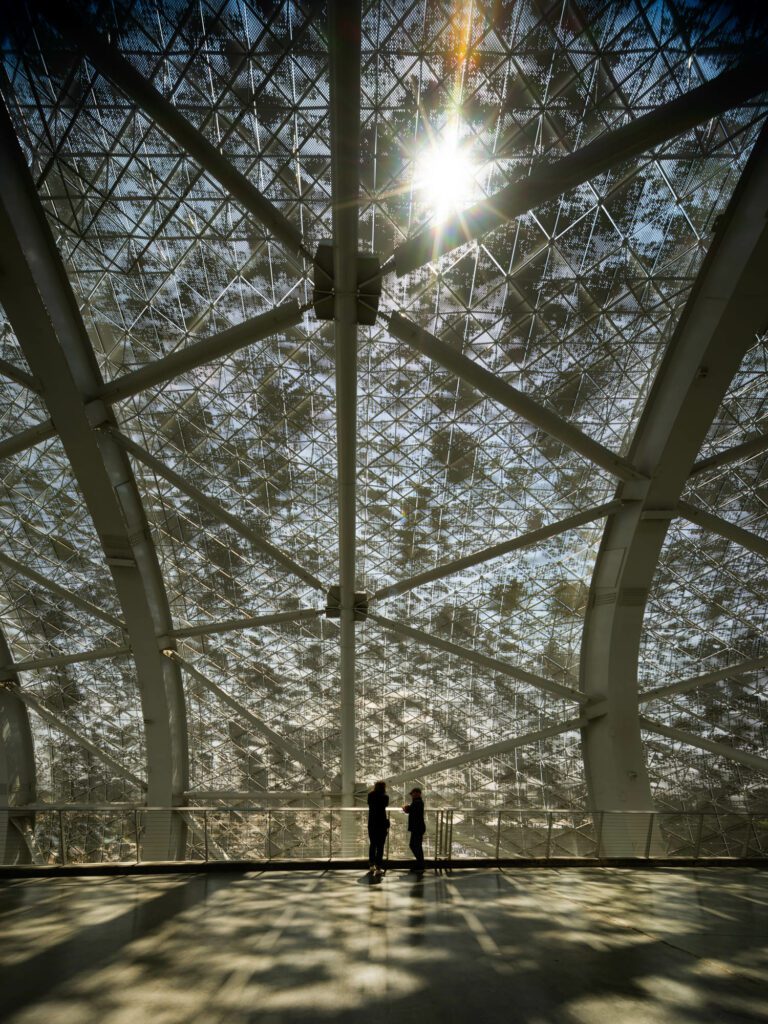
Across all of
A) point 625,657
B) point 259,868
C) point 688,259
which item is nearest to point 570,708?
point 625,657

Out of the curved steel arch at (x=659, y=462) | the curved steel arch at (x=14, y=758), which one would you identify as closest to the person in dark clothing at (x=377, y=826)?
the curved steel arch at (x=659, y=462)

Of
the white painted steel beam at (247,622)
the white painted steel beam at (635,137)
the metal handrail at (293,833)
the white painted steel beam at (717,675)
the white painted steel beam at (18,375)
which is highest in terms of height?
the white painted steel beam at (635,137)

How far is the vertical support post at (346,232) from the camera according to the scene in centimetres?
891

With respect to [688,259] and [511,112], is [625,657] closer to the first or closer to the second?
[688,259]

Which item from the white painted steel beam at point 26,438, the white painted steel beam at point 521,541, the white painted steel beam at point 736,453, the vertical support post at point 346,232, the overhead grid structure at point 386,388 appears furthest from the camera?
the white painted steel beam at point 521,541

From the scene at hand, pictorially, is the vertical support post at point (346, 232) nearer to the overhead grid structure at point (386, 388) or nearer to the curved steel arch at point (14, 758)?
the overhead grid structure at point (386, 388)

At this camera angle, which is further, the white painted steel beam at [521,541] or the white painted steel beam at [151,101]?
the white painted steel beam at [521,541]

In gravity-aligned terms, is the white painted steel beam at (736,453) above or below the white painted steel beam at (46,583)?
above

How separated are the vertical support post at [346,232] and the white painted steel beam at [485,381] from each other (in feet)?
3.92

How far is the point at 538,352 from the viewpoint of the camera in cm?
2014

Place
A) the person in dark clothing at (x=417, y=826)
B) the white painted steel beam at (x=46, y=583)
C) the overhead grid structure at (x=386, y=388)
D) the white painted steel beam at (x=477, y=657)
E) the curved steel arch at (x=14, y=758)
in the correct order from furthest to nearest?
the curved steel arch at (x=14, y=758)
the white painted steel beam at (x=477, y=657)
the white painted steel beam at (x=46, y=583)
the overhead grid structure at (x=386, y=388)
the person in dark clothing at (x=417, y=826)

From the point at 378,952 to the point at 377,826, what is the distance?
4.21 m

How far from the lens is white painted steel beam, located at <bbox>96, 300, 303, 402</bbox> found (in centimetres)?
1327

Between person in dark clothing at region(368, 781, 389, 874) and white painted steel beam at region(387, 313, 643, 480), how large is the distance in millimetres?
8258
